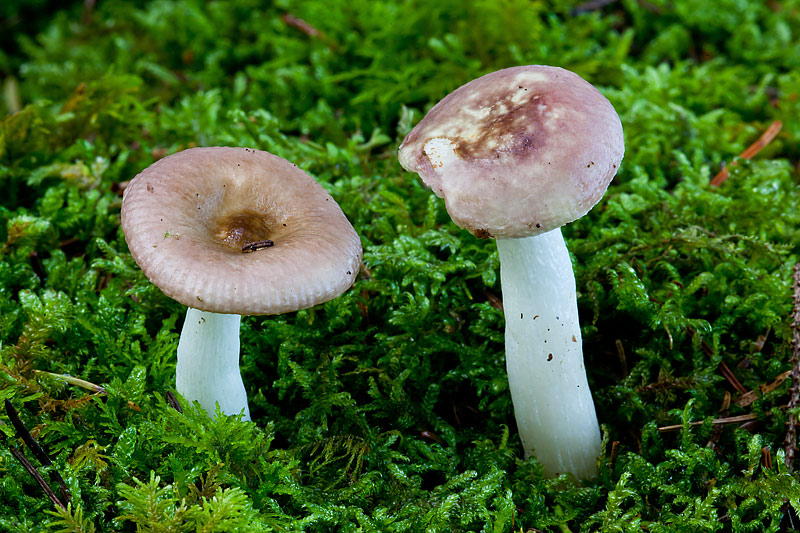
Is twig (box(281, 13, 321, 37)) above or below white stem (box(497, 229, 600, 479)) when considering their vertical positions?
above

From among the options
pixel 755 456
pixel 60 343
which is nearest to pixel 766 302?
pixel 755 456

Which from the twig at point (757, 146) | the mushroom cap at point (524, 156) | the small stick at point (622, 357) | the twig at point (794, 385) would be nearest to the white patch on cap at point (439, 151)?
the mushroom cap at point (524, 156)

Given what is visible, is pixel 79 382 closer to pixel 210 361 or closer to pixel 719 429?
pixel 210 361

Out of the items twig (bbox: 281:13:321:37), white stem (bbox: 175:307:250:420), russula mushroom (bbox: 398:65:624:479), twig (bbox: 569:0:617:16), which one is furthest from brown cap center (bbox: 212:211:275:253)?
twig (bbox: 569:0:617:16)

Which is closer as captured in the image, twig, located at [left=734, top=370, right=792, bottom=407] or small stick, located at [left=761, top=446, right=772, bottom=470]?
small stick, located at [left=761, top=446, right=772, bottom=470]

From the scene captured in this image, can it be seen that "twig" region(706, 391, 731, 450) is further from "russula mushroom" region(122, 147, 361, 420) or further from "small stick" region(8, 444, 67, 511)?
"small stick" region(8, 444, 67, 511)

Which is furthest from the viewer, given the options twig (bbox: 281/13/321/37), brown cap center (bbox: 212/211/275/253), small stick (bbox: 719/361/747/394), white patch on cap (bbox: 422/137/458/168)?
twig (bbox: 281/13/321/37)
